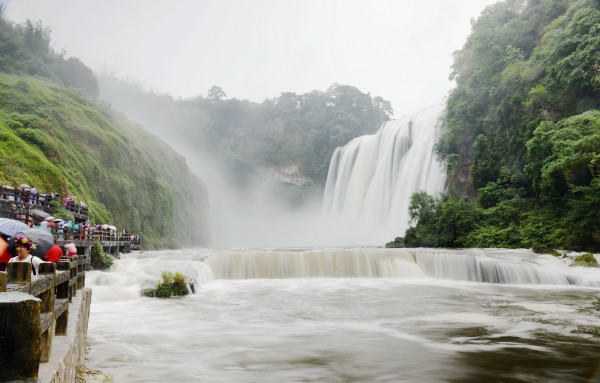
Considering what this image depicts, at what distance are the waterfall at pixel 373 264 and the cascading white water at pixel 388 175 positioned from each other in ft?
61.3

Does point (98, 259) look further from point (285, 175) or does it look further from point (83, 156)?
point (285, 175)

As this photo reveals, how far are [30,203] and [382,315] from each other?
15.8m

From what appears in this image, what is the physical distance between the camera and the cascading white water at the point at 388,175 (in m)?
42.6

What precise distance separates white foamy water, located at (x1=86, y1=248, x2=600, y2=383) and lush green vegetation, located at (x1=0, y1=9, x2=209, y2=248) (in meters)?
10.8

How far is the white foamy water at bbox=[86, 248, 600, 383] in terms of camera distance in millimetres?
6891

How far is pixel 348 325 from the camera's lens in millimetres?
10477

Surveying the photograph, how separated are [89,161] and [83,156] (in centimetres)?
57

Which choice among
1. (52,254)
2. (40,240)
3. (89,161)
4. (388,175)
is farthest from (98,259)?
(388,175)

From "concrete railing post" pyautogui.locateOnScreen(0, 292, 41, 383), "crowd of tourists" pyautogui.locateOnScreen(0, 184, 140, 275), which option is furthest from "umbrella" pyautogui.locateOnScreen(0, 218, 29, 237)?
"concrete railing post" pyautogui.locateOnScreen(0, 292, 41, 383)

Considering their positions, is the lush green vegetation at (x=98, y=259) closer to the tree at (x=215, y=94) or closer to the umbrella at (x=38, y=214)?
the umbrella at (x=38, y=214)

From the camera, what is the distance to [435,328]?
996 cm

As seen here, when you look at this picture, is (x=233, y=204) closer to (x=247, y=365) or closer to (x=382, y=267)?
(x=382, y=267)

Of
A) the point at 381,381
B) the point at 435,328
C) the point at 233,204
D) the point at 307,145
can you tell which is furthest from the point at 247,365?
the point at 233,204

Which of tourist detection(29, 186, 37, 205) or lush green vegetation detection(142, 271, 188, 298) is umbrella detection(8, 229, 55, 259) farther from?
tourist detection(29, 186, 37, 205)
